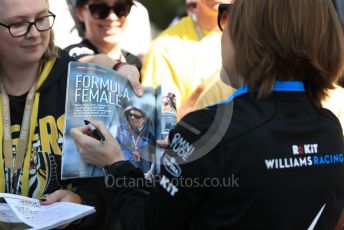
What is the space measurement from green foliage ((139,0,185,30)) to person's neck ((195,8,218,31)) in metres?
7.48

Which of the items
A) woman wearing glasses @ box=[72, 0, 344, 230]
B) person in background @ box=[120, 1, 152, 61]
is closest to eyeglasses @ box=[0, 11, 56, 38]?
woman wearing glasses @ box=[72, 0, 344, 230]

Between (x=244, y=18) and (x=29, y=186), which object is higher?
(x=244, y=18)

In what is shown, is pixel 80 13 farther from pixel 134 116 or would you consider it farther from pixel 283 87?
pixel 283 87

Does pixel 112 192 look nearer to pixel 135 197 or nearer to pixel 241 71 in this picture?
pixel 135 197

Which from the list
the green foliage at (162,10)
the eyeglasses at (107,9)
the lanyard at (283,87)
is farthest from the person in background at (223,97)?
the green foliage at (162,10)

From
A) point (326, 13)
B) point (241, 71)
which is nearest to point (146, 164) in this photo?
point (241, 71)

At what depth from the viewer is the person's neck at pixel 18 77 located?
274 cm

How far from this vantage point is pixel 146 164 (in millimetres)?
2527

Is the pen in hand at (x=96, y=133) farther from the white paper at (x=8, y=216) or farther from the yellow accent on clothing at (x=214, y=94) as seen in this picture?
the yellow accent on clothing at (x=214, y=94)

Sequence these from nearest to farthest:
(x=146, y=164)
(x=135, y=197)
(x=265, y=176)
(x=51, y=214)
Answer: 1. (x=265, y=176)
2. (x=135, y=197)
3. (x=51, y=214)
4. (x=146, y=164)

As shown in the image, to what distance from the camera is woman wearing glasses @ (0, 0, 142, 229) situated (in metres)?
2.58

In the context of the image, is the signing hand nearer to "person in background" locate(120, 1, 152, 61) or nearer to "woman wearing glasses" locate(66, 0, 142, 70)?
"woman wearing glasses" locate(66, 0, 142, 70)

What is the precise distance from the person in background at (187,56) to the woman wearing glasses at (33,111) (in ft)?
3.10

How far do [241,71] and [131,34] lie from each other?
9.29 ft
